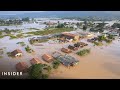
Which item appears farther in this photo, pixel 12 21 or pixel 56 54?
pixel 12 21

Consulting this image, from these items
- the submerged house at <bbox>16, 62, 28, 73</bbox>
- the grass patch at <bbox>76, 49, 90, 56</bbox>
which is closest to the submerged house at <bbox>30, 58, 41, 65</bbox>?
the submerged house at <bbox>16, 62, 28, 73</bbox>

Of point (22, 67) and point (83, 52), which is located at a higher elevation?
point (83, 52)

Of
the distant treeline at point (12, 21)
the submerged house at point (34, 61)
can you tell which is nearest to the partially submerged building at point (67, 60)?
the submerged house at point (34, 61)

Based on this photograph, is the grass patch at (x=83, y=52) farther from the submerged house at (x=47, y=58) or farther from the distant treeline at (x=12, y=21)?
the distant treeline at (x=12, y=21)

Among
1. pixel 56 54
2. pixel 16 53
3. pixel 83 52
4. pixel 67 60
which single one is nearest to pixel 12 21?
pixel 16 53

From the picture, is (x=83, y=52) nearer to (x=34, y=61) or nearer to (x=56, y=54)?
(x=56, y=54)

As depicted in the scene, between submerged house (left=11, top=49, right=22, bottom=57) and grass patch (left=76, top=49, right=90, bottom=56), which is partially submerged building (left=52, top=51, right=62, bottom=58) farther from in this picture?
submerged house (left=11, top=49, right=22, bottom=57)
